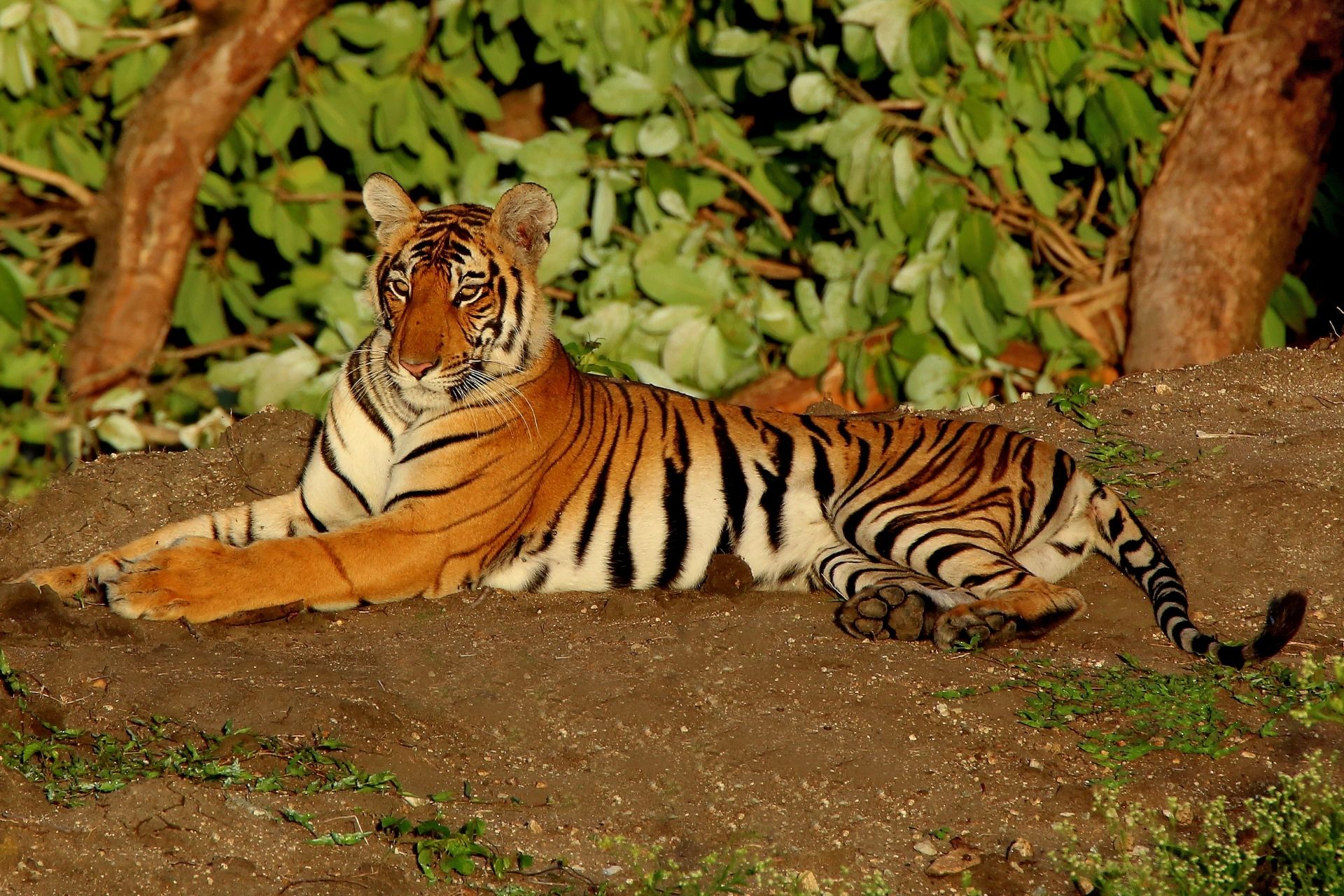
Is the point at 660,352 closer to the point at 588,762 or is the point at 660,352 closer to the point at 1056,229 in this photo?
the point at 1056,229

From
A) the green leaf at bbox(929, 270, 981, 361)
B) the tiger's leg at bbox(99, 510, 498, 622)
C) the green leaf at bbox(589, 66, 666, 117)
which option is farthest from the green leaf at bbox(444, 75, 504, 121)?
the tiger's leg at bbox(99, 510, 498, 622)

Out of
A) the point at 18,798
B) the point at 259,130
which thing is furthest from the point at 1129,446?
the point at 259,130

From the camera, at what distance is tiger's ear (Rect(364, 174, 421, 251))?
4.70m

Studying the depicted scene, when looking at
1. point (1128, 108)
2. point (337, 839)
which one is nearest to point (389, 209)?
point (337, 839)

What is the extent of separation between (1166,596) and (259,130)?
5165mm

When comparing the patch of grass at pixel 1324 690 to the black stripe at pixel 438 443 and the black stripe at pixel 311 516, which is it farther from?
the black stripe at pixel 311 516

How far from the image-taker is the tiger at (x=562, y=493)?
14.1 ft

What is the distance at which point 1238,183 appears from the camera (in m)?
7.09

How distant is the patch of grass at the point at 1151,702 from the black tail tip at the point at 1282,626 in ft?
0.26

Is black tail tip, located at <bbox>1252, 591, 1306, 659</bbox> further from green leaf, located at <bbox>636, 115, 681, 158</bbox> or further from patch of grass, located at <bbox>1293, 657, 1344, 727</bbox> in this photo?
green leaf, located at <bbox>636, 115, 681, 158</bbox>

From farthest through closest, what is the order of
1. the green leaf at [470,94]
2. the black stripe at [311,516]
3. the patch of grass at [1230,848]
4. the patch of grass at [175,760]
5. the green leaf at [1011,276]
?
1. the green leaf at [470,94]
2. the green leaf at [1011,276]
3. the black stripe at [311,516]
4. the patch of grass at [175,760]
5. the patch of grass at [1230,848]

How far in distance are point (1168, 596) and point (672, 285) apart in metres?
3.45

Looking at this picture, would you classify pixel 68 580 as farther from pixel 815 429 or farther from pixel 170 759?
pixel 815 429

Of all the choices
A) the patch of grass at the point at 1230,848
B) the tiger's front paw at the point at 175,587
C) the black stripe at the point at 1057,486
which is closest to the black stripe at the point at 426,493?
the tiger's front paw at the point at 175,587
